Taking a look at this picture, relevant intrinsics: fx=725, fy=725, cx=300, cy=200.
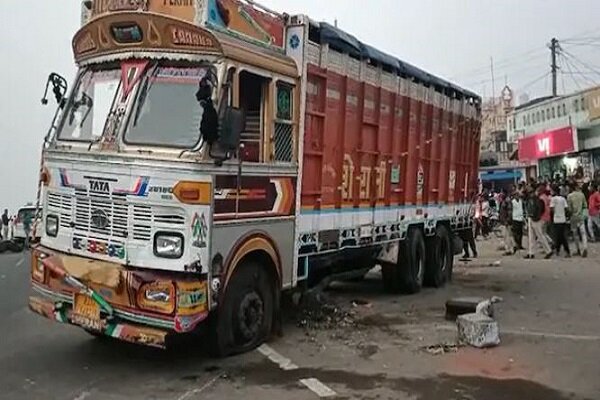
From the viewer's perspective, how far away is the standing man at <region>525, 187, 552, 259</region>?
18578 millimetres

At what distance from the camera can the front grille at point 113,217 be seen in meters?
6.47

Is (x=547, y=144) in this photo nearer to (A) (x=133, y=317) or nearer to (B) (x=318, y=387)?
(B) (x=318, y=387)

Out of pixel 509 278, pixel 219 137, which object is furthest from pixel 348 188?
pixel 509 278

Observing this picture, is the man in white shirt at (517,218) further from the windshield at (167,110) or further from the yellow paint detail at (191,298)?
the yellow paint detail at (191,298)

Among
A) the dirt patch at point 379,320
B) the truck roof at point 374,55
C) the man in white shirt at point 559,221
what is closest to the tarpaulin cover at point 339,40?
the truck roof at point 374,55

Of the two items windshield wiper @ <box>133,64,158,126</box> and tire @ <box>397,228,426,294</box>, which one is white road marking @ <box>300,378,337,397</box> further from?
tire @ <box>397,228,426,294</box>

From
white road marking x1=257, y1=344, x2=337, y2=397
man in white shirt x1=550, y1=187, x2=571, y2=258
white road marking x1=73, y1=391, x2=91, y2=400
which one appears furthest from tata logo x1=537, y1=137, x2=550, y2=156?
white road marking x1=73, y1=391, x2=91, y2=400

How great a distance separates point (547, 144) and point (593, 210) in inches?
480

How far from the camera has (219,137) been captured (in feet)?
21.1

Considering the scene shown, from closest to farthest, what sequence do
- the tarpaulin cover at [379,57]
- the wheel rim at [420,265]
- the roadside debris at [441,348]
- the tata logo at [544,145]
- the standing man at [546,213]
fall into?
the roadside debris at [441,348] → the tarpaulin cover at [379,57] → the wheel rim at [420,265] → the standing man at [546,213] → the tata logo at [544,145]

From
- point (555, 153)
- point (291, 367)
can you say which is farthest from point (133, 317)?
point (555, 153)

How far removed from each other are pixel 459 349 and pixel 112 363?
3649mm

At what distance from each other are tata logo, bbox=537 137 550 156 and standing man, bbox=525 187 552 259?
48.1ft

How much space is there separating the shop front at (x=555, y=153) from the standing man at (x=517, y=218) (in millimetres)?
10089
